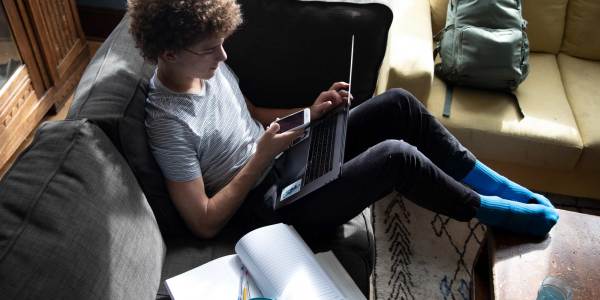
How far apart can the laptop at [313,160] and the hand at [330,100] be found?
0.02 meters

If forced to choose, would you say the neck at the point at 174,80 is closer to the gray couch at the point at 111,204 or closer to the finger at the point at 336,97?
the gray couch at the point at 111,204

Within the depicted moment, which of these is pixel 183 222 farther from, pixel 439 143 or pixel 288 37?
pixel 439 143

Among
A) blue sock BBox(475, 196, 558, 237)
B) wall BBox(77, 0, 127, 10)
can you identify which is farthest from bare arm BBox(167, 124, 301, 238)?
wall BBox(77, 0, 127, 10)

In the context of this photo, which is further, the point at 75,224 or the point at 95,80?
the point at 95,80

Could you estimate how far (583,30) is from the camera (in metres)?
2.18

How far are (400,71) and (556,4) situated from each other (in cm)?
86

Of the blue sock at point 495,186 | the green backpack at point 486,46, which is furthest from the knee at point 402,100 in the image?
the green backpack at point 486,46

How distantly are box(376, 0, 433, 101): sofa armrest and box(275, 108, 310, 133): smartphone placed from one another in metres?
0.52

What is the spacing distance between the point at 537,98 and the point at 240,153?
1.23 meters

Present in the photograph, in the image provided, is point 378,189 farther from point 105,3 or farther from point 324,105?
point 105,3

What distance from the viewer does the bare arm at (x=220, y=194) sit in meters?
1.26

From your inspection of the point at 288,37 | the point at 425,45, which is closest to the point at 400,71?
the point at 425,45

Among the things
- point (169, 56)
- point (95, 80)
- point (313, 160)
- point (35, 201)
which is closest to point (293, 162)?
point (313, 160)

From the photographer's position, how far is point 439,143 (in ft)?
4.99
